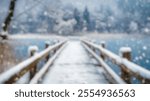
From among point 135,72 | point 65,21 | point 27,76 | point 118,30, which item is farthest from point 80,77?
point 118,30

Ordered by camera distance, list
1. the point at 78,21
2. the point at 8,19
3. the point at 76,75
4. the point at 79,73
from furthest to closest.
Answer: the point at 78,21 < the point at 8,19 < the point at 79,73 < the point at 76,75

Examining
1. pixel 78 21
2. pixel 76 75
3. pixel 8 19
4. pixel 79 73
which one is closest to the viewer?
pixel 76 75

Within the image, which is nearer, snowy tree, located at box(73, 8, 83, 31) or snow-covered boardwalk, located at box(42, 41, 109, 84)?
snow-covered boardwalk, located at box(42, 41, 109, 84)

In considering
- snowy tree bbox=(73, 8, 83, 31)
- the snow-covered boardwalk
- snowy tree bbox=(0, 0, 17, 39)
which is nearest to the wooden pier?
the snow-covered boardwalk

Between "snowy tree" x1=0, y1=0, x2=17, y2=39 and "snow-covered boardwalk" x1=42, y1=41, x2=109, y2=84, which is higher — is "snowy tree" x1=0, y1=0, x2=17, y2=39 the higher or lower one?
the higher one

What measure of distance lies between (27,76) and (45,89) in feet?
5.74

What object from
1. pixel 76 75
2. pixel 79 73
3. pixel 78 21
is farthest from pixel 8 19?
pixel 78 21

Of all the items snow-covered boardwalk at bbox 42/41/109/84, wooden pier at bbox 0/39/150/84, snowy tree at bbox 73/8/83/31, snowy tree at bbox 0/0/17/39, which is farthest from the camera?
snowy tree at bbox 73/8/83/31

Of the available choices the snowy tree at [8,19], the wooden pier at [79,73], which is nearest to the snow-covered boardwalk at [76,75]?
the wooden pier at [79,73]

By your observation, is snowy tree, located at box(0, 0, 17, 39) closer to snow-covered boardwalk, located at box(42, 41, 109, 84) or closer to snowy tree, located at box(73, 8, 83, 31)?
snow-covered boardwalk, located at box(42, 41, 109, 84)

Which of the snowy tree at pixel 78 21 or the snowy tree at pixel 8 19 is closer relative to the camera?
the snowy tree at pixel 8 19

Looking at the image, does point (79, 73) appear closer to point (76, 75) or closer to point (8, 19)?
point (76, 75)

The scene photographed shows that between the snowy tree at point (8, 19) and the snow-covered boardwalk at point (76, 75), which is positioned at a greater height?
the snowy tree at point (8, 19)

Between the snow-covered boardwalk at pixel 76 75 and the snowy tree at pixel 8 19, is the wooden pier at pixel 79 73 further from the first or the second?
the snowy tree at pixel 8 19
